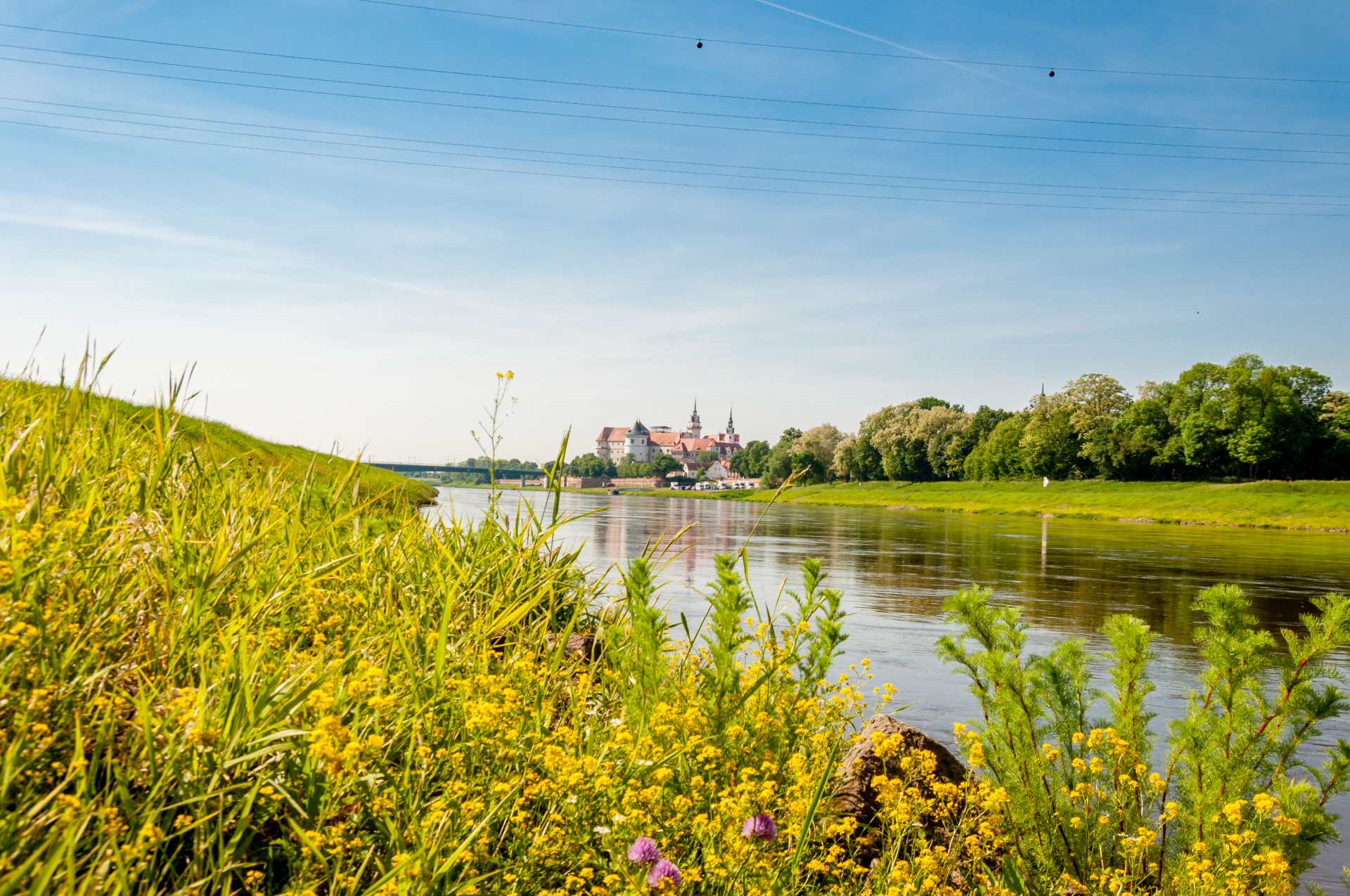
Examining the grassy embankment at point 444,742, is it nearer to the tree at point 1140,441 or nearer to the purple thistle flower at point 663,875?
the purple thistle flower at point 663,875

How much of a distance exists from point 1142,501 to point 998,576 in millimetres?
46988

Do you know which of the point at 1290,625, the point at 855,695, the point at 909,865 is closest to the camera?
the point at 909,865

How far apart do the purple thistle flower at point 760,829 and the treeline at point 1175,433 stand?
53194mm

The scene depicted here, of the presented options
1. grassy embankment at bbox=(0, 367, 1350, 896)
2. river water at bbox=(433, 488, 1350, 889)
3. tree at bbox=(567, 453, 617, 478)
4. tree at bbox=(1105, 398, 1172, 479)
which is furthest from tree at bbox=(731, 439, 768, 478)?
grassy embankment at bbox=(0, 367, 1350, 896)

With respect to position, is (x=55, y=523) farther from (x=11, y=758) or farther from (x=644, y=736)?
(x=644, y=736)

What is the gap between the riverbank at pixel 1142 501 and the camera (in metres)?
49.7

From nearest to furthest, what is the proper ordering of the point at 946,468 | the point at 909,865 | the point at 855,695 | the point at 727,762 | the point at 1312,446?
the point at 909,865
the point at 727,762
the point at 855,695
the point at 1312,446
the point at 946,468

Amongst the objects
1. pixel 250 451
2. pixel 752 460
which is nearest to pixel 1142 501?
pixel 250 451

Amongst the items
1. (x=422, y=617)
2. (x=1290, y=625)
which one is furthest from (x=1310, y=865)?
(x=1290, y=625)

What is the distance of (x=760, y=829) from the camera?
113 inches

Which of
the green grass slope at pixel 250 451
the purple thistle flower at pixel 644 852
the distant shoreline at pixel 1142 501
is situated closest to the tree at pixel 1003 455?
the distant shoreline at pixel 1142 501

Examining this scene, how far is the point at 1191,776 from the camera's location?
4.16 m

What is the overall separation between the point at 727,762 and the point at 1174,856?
2.29 metres

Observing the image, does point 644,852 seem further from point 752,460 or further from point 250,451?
point 752,460
